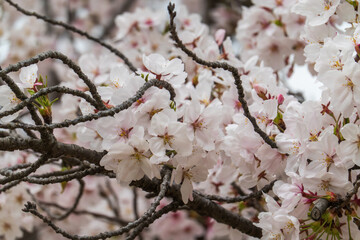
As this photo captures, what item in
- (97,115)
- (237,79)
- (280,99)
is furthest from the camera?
(280,99)

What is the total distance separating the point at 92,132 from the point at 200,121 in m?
0.31

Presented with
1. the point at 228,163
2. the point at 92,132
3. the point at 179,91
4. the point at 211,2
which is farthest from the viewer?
the point at 211,2

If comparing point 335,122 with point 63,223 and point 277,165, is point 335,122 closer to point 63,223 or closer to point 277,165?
point 277,165

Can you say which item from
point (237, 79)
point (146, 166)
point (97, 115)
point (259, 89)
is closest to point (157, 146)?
point (146, 166)

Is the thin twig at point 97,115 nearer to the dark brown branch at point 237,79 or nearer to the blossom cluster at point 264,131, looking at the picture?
the blossom cluster at point 264,131

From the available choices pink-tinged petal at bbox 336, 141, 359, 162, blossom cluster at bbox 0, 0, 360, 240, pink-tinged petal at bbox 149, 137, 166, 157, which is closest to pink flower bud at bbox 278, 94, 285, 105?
blossom cluster at bbox 0, 0, 360, 240

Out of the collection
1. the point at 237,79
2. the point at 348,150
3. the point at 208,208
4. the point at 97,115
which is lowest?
the point at 348,150

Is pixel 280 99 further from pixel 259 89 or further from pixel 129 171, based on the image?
pixel 129 171

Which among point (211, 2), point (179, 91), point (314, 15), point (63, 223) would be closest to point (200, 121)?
point (179, 91)

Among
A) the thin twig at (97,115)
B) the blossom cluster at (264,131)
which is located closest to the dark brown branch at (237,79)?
the blossom cluster at (264,131)

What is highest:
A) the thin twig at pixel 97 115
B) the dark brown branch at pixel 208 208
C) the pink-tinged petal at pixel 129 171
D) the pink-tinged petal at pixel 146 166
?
the thin twig at pixel 97 115

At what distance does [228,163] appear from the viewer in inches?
59.0

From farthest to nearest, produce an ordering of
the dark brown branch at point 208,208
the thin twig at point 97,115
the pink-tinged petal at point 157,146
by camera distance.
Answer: the dark brown branch at point 208,208 < the pink-tinged petal at point 157,146 < the thin twig at point 97,115

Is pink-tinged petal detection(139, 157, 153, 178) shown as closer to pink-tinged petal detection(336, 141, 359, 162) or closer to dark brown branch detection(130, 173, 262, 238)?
dark brown branch detection(130, 173, 262, 238)
